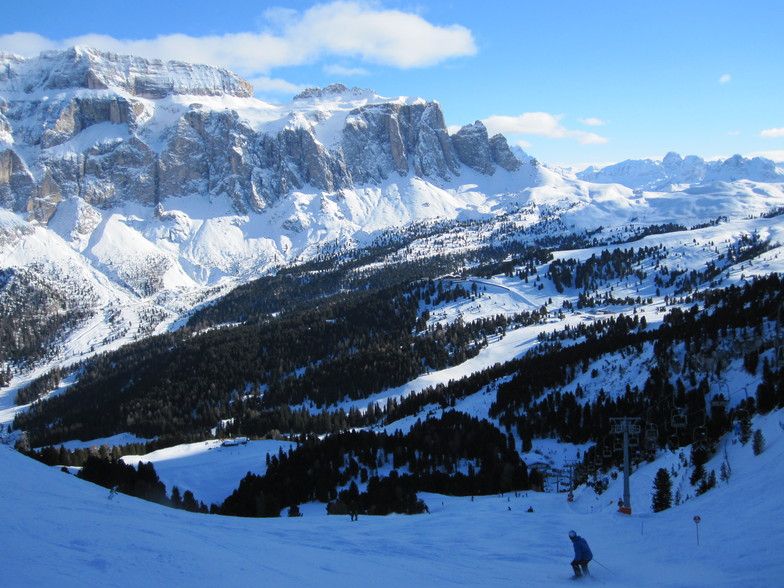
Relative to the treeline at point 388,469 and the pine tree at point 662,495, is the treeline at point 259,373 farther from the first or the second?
the pine tree at point 662,495

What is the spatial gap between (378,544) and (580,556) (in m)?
8.98

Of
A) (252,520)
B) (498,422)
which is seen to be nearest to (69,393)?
(498,422)

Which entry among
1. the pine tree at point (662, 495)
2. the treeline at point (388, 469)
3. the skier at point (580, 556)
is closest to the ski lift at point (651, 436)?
the pine tree at point (662, 495)

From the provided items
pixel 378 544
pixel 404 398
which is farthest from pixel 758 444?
pixel 404 398

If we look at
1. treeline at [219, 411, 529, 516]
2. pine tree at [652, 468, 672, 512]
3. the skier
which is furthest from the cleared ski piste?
treeline at [219, 411, 529, 516]

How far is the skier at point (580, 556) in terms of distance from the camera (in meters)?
17.4

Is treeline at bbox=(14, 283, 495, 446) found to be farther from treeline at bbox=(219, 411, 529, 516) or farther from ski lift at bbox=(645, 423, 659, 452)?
ski lift at bbox=(645, 423, 659, 452)

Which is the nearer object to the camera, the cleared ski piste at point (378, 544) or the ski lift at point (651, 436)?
the cleared ski piste at point (378, 544)

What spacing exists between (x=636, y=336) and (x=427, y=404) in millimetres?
41899

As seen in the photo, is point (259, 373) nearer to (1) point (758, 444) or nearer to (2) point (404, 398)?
(2) point (404, 398)

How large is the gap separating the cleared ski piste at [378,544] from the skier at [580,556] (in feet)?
2.12

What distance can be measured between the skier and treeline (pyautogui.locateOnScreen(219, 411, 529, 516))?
29.3 meters

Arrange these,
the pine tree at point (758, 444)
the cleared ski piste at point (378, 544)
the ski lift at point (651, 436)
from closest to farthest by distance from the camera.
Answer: the cleared ski piste at point (378, 544)
the pine tree at point (758, 444)
the ski lift at point (651, 436)

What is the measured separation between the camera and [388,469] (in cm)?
7169
